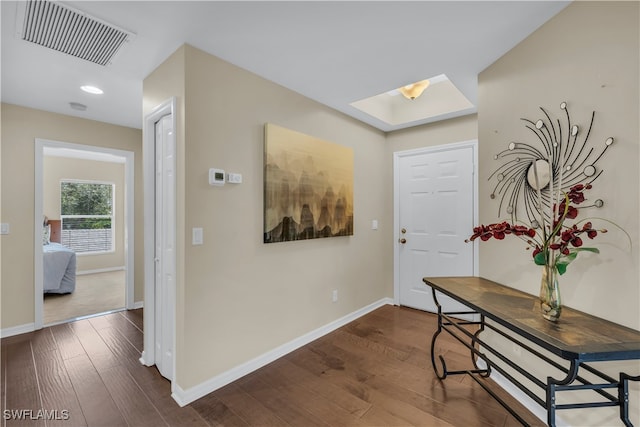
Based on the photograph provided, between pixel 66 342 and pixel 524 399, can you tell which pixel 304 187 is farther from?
pixel 66 342

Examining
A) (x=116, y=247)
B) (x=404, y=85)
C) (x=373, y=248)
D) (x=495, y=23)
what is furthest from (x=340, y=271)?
(x=116, y=247)

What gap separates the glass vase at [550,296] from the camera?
4.41 ft

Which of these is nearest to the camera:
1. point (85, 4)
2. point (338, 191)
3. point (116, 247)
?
point (85, 4)

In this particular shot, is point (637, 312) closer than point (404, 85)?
Yes

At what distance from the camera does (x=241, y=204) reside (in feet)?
7.34

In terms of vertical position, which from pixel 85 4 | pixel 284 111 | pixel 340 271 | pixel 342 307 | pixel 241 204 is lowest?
pixel 342 307

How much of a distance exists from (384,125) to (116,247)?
20.8 ft

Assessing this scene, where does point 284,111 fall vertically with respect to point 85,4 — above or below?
below

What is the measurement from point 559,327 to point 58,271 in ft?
19.2

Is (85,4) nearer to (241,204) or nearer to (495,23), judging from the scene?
(241,204)

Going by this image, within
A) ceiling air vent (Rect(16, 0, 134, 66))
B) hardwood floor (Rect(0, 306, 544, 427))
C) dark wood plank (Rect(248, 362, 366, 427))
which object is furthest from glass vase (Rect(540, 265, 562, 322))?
ceiling air vent (Rect(16, 0, 134, 66))

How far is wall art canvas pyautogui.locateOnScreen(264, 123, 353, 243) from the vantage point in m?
2.42

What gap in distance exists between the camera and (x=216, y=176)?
6.72 feet

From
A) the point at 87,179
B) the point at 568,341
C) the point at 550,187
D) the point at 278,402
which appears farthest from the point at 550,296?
the point at 87,179
